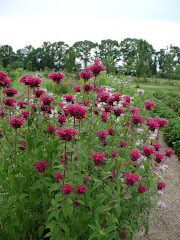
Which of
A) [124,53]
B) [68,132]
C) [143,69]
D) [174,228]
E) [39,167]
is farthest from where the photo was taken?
[124,53]

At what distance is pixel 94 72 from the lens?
203 centimetres

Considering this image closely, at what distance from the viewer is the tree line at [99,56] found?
74.7 feet

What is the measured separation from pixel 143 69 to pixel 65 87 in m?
13.3

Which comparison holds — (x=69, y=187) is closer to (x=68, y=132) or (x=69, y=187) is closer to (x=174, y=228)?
(x=68, y=132)

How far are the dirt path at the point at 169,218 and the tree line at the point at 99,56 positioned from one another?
15564mm

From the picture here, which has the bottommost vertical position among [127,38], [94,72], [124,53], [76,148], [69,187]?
[69,187]

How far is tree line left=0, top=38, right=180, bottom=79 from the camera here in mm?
22781

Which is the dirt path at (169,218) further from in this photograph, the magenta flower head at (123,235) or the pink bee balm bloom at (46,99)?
the pink bee balm bloom at (46,99)

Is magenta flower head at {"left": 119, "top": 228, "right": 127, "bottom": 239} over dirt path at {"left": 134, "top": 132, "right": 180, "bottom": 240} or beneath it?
over

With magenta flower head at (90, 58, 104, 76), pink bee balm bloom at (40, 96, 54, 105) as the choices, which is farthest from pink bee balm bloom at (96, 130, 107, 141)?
magenta flower head at (90, 58, 104, 76)

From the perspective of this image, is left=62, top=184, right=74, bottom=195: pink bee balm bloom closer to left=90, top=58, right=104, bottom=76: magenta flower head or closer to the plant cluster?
the plant cluster

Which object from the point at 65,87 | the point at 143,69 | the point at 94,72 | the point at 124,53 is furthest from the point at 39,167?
the point at 124,53

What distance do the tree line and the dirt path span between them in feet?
51.1

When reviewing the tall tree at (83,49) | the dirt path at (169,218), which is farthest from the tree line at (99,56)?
the dirt path at (169,218)
